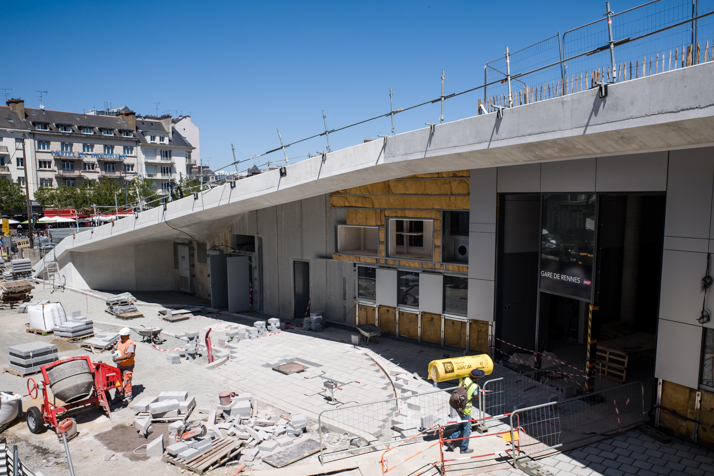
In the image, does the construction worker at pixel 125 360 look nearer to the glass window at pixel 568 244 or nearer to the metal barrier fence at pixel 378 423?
the metal barrier fence at pixel 378 423

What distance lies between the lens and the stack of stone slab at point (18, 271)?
23.9 meters

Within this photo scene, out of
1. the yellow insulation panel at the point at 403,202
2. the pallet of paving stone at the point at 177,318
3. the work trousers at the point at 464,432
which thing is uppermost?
the yellow insulation panel at the point at 403,202

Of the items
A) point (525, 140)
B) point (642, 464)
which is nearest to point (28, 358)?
point (525, 140)

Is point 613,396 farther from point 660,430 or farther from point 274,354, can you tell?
point 274,354

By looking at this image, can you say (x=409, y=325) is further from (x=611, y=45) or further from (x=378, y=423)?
(x=611, y=45)

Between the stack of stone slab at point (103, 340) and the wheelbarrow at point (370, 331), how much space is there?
7.88 m

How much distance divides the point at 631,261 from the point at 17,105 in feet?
203

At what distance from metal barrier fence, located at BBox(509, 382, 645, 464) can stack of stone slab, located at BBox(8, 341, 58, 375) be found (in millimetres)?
11757

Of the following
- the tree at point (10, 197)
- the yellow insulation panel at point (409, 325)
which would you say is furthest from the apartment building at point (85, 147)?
the yellow insulation panel at point (409, 325)

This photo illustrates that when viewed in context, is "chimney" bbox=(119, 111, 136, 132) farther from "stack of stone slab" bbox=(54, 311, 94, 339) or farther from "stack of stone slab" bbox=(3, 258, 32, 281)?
"stack of stone slab" bbox=(54, 311, 94, 339)

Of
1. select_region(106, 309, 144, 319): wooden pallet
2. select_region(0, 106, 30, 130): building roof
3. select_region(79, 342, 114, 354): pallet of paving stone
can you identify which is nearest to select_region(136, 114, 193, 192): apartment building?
select_region(0, 106, 30, 130): building roof


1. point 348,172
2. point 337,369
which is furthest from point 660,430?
point 348,172

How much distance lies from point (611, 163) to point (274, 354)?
10.5 meters

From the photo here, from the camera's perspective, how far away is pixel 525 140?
884 centimetres
